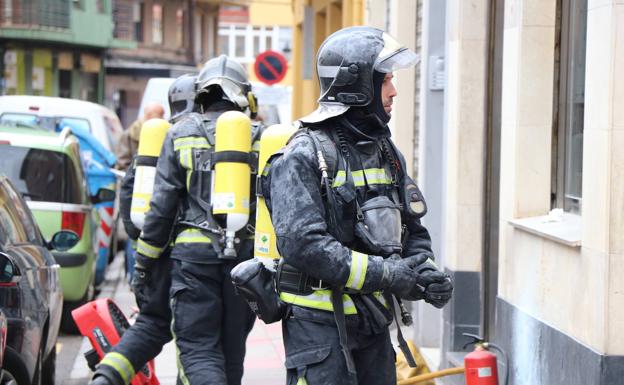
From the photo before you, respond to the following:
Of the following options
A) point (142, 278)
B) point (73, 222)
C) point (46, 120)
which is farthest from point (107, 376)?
point (46, 120)

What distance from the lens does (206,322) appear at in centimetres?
657

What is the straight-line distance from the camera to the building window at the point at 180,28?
57719 millimetres

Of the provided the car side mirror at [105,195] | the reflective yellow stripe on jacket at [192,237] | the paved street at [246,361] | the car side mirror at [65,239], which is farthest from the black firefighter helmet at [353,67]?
the car side mirror at [105,195]

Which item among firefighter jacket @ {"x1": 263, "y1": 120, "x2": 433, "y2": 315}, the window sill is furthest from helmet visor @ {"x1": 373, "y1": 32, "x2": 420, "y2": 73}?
the window sill

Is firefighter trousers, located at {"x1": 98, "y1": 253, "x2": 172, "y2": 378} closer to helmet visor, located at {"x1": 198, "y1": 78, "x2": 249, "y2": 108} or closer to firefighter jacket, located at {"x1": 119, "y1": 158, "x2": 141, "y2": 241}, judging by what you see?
firefighter jacket, located at {"x1": 119, "y1": 158, "x2": 141, "y2": 241}

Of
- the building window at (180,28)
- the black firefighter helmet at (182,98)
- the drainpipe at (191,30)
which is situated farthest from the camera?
the drainpipe at (191,30)

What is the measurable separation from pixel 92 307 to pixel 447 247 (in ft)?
7.97

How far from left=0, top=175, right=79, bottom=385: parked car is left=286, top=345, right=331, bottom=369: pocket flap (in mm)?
1841

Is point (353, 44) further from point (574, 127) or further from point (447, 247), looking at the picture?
point (447, 247)

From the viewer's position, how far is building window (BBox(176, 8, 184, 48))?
57719 mm

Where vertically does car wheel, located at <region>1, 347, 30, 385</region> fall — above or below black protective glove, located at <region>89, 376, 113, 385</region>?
above

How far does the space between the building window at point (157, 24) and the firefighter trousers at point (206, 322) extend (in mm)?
49470

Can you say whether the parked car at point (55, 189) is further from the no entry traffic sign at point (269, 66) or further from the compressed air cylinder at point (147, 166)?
the no entry traffic sign at point (269, 66)

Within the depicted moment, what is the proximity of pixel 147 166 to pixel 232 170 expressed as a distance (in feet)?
3.26
